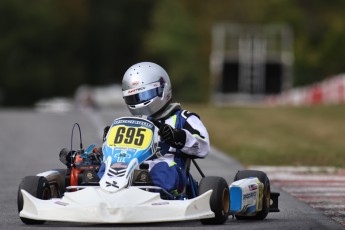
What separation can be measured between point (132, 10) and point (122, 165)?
380 ft

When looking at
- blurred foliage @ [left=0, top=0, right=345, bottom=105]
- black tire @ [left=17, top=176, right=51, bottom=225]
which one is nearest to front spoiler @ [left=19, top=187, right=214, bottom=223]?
black tire @ [left=17, top=176, right=51, bottom=225]

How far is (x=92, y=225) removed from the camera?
10.7 metres

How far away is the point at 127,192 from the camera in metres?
10.4

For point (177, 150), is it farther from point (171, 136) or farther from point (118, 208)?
point (118, 208)

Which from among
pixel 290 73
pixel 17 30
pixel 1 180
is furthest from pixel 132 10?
pixel 1 180

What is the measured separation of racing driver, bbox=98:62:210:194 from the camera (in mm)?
11078

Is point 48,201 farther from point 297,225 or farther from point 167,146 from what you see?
point 297,225

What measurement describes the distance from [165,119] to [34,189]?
137cm

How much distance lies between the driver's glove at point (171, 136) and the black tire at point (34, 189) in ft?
3.43

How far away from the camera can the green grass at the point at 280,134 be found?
20609 mm

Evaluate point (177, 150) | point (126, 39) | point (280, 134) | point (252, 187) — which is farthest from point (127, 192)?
point (126, 39)

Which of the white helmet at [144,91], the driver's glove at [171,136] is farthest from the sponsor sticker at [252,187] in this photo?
the white helmet at [144,91]

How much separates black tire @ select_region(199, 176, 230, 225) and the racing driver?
32 centimetres

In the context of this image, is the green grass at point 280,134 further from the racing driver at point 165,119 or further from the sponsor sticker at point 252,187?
the racing driver at point 165,119
